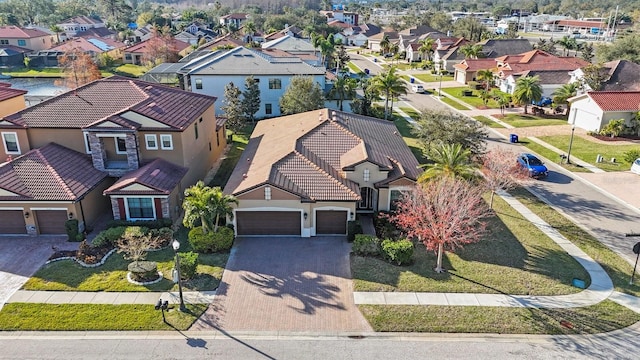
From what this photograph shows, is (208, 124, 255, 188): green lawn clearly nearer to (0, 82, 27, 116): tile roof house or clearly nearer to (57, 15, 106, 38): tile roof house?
(0, 82, 27, 116): tile roof house

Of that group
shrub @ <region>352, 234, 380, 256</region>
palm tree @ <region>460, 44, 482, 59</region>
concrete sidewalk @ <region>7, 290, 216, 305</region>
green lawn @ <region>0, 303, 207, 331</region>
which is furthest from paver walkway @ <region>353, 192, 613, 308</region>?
palm tree @ <region>460, 44, 482, 59</region>

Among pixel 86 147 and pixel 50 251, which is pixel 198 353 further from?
pixel 86 147

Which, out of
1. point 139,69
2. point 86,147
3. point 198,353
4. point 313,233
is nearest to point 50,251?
point 86,147

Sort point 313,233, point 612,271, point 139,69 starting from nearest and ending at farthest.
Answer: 1. point 612,271
2. point 313,233
3. point 139,69

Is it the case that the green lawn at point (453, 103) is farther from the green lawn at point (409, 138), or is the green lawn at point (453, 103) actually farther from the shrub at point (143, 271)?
the shrub at point (143, 271)

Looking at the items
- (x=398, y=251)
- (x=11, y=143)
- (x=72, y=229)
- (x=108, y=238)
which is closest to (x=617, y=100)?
(x=398, y=251)

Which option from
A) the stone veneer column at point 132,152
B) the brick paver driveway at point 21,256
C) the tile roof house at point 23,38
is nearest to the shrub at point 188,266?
the brick paver driveway at point 21,256

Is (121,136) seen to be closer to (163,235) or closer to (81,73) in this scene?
(163,235)
